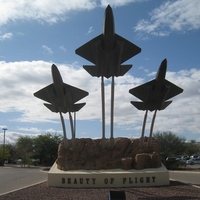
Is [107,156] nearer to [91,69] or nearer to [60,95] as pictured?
[60,95]

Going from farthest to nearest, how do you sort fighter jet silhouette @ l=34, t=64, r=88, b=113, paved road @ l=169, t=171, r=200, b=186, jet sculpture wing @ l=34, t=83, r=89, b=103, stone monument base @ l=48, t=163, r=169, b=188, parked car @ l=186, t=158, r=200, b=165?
parked car @ l=186, t=158, r=200, b=165 → jet sculpture wing @ l=34, t=83, r=89, b=103 → fighter jet silhouette @ l=34, t=64, r=88, b=113 → paved road @ l=169, t=171, r=200, b=186 → stone monument base @ l=48, t=163, r=169, b=188

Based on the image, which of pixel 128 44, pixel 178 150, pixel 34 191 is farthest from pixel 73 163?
pixel 178 150

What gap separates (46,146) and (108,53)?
32.9m

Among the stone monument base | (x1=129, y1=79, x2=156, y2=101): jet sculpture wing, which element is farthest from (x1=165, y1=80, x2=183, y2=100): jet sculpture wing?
the stone monument base

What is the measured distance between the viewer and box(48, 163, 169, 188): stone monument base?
13.3 metres

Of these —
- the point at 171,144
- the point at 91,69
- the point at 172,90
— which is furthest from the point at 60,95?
the point at 171,144

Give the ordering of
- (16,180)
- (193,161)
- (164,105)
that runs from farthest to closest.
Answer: (193,161) → (16,180) → (164,105)

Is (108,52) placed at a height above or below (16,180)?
above

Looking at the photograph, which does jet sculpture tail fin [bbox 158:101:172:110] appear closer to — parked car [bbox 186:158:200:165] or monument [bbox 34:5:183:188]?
monument [bbox 34:5:183:188]

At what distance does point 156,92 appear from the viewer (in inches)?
631

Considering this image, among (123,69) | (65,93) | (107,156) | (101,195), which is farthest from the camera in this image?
(65,93)

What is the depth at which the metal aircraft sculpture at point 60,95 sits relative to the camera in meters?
16.0

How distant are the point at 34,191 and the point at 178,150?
1072 inches

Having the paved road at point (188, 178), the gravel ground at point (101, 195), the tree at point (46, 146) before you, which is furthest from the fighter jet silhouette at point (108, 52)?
the tree at point (46, 146)
